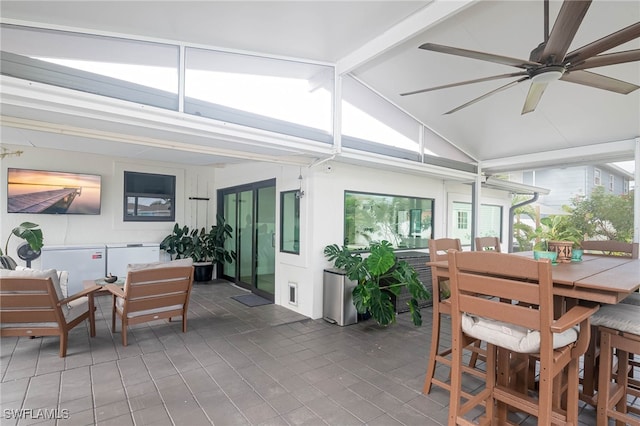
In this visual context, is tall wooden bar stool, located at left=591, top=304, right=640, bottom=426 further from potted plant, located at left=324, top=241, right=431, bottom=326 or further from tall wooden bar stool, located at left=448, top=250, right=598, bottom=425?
potted plant, located at left=324, top=241, right=431, bottom=326

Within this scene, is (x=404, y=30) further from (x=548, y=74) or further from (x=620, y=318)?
(x=620, y=318)

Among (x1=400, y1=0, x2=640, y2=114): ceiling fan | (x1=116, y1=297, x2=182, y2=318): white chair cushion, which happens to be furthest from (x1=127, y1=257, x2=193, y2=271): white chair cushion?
(x1=400, y1=0, x2=640, y2=114): ceiling fan

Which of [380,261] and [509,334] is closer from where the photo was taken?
[509,334]

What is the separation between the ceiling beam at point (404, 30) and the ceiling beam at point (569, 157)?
3671mm

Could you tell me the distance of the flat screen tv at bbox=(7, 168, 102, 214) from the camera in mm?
5145

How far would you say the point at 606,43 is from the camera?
1.93 meters

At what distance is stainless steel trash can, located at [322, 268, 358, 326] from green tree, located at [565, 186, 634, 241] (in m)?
6.37

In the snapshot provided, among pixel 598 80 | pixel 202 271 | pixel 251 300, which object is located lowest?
pixel 251 300


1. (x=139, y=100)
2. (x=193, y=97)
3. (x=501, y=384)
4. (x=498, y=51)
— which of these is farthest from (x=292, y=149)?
(x=501, y=384)

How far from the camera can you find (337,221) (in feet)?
15.6

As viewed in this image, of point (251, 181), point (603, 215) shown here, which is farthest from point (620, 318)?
point (603, 215)

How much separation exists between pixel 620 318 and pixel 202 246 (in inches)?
253

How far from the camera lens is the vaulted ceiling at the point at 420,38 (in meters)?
2.67

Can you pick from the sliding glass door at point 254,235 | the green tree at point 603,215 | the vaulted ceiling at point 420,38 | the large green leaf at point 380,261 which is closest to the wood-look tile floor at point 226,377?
the large green leaf at point 380,261
